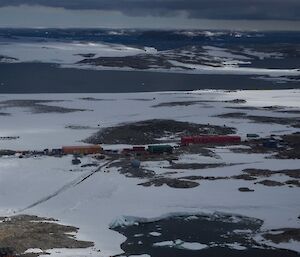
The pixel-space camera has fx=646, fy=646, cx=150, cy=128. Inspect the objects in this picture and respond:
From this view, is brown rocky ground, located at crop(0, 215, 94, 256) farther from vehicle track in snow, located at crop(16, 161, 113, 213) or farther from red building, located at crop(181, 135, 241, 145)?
red building, located at crop(181, 135, 241, 145)

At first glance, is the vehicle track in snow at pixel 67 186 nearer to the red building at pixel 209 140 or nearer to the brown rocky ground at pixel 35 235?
the brown rocky ground at pixel 35 235

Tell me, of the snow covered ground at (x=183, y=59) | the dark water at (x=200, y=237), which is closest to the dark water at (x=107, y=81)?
the snow covered ground at (x=183, y=59)

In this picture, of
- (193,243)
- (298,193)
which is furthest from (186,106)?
(193,243)

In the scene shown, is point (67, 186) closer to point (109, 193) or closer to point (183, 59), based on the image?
point (109, 193)

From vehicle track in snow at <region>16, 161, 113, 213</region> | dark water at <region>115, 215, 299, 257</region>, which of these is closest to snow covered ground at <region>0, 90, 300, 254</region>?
vehicle track in snow at <region>16, 161, 113, 213</region>

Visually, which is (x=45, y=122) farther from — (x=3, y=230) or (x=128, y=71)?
(x=128, y=71)
